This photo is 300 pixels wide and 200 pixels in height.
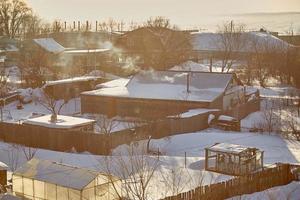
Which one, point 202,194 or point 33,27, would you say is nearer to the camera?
point 202,194

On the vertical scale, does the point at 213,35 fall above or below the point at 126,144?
above

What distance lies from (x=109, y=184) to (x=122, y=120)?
15143 millimetres

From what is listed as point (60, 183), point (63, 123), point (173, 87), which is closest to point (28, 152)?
point (63, 123)

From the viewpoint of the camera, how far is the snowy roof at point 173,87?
1241 inches

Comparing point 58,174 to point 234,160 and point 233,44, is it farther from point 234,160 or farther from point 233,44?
point 233,44

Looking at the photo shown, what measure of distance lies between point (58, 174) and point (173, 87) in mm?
17220

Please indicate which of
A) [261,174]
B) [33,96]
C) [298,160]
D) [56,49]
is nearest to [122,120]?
[33,96]

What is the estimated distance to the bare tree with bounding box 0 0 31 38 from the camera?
8262 cm

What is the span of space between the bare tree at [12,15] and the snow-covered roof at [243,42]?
2797 centimetres

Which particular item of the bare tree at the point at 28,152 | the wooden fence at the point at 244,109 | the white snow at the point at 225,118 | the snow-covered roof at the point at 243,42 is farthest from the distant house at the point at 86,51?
the bare tree at the point at 28,152

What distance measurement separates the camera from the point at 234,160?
20.1 metres

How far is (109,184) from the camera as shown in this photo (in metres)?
16.3

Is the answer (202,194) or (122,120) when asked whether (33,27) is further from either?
(202,194)

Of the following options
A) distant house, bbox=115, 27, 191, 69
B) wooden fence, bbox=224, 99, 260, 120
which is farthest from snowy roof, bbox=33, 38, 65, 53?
wooden fence, bbox=224, 99, 260, 120
